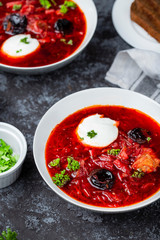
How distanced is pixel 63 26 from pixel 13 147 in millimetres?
1943

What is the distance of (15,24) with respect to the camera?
221 inches

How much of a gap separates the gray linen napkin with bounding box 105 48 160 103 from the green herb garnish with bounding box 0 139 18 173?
5.64ft

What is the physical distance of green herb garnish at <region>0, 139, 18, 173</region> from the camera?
14.3 feet

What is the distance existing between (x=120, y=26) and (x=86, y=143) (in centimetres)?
212

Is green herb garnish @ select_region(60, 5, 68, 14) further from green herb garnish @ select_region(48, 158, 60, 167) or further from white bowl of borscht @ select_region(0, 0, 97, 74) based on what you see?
green herb garnish @ select_region(48, 158, 60, 167)

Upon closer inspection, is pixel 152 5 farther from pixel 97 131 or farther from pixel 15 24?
pixel 97 131

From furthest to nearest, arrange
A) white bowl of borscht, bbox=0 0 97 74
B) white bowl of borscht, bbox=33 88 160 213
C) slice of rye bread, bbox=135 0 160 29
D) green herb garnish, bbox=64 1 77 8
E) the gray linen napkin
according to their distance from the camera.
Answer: green herb garnish, bbox=64 1 77 8 < slice of rye bread, bbox=135 0 160 29 < white bowl of borscht, bbox=0 0 97 74 < the gray linen napkin < white bowl of borscht, bbox=33 88 160 213

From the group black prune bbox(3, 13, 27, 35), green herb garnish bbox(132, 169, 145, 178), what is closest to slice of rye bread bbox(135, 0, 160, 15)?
black prune bbox(3, 13, 27, 35)

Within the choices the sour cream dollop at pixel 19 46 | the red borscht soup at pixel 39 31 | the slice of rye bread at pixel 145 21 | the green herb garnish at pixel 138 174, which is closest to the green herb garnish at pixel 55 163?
the green herb garnish at pixel 138 174

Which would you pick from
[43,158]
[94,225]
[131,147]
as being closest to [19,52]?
[43,158]

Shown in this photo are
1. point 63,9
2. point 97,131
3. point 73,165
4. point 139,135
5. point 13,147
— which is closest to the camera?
point 73,165

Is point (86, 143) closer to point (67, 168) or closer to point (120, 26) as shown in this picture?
point (67, 168)

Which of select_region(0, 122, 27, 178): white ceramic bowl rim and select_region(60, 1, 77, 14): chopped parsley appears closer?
select_region(0, 122, 27, 178): white ceramic bowl rim

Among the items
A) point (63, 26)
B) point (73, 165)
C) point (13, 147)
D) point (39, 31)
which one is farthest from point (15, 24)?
point (73, 165)
